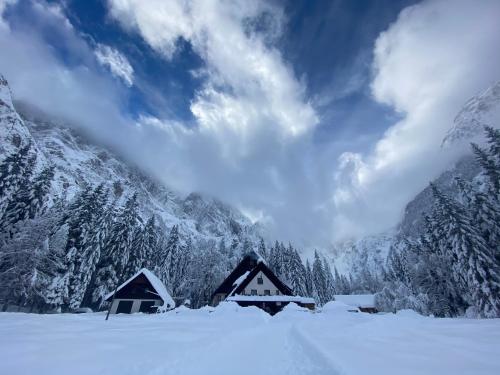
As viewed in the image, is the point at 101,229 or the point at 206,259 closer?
the point at 101,229

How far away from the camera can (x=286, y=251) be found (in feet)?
216

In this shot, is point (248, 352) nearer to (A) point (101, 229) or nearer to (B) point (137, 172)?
(A) point (101, 229)

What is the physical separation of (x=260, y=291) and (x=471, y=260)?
84.2 feet

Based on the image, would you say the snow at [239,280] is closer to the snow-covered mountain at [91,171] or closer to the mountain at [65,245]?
the mountain at [65,245]

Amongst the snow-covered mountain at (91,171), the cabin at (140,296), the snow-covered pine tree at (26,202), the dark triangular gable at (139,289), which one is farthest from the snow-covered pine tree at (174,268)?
the snow-covered pine tree at (26,202)

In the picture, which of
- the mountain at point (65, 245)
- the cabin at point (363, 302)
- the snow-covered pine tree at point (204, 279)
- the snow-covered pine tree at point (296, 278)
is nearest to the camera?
the mountain at point (65, 245)

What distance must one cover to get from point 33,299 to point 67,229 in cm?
824

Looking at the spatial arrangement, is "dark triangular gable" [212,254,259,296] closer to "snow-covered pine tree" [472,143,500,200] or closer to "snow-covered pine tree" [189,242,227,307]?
"snow-covered pine tree" [189,242,227,307]

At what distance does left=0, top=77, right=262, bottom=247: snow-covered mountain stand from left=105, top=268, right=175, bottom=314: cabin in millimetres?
28155

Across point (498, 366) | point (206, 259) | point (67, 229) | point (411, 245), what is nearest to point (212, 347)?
point (498, 366)

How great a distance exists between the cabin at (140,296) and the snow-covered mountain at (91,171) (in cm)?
2816

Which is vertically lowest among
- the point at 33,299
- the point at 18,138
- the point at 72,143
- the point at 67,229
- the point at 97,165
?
the point at 33,299

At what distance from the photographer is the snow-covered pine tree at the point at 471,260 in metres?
23.2

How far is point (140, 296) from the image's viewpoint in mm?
32500
